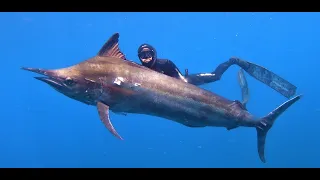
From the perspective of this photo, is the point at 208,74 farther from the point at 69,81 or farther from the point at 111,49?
the point at 69,81

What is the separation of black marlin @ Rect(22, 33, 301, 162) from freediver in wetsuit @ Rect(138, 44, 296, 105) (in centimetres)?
60

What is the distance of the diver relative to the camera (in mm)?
7941

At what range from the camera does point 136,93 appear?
281 inches

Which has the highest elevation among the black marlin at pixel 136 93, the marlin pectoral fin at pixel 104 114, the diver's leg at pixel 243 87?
the diver's leg at pixel 243 87

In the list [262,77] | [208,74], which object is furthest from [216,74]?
[262,77]

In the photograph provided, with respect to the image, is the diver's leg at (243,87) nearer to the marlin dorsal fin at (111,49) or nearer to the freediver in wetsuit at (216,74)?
the freediver in wetsuit at (216,74)

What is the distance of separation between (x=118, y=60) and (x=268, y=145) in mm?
24741

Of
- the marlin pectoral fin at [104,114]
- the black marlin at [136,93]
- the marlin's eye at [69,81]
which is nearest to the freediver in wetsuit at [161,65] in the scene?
the black marlin at [136,93]

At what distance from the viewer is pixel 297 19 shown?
50938 mm

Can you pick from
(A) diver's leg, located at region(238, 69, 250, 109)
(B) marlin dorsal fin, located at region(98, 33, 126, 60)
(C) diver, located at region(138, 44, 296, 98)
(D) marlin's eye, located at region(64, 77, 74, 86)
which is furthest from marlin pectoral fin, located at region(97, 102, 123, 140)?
(A) diver's leg, located at region(238, 69, 250, 109)

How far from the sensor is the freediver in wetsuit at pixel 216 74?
7945 millimetres

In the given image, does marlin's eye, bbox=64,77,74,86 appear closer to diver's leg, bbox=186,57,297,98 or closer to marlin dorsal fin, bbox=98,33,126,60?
marlin dorsal fin, bbox=98,33,126,60

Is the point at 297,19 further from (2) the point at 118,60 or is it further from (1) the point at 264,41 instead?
(2) the point at 118,60
